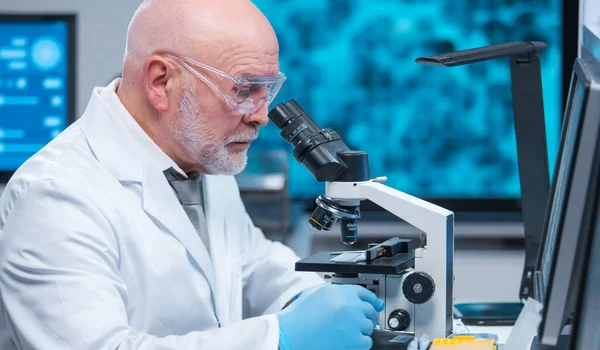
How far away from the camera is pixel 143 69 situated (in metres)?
1.57

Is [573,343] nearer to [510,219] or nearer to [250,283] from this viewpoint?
[250,283]

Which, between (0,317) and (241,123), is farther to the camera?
(241,123)

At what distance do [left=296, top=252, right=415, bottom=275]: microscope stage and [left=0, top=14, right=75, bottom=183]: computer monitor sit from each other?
2.62 m

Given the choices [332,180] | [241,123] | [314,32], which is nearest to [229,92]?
[241,123]

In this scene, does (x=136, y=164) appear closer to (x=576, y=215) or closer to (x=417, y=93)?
(x=576, y=215)

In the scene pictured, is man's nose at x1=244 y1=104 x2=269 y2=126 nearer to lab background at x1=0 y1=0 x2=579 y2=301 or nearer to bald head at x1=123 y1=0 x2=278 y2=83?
bald head at x1=123 y1=0 x2=278 y2=83

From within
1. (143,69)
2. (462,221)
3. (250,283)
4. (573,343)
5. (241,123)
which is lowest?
(462,221)

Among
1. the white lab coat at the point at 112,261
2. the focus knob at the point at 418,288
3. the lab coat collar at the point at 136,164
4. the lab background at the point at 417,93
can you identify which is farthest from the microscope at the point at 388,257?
the lab background at the point at 417,93

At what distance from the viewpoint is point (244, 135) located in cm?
160

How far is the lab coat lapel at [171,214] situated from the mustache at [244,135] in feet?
0.54

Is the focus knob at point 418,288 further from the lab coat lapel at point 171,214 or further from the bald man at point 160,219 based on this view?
the lab coat lapel at point 171,214

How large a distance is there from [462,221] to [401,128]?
20.8 inches

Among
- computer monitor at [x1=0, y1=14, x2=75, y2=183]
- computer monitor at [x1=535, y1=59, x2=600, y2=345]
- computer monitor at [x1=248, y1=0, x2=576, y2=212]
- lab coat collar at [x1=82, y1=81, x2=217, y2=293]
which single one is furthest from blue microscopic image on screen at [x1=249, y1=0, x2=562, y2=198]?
computer monitor at [x1=535, y1=59, x2=600, y2=345]

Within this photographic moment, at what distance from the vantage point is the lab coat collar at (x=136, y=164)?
4.94 feet
